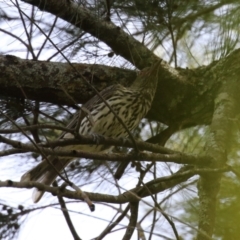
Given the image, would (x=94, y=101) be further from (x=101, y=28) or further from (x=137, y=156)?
(x=137, y=156)

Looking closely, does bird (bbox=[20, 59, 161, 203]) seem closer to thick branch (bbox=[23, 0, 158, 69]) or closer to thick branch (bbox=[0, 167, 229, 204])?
thick branch (bbox=[23, 0, 158, 69])

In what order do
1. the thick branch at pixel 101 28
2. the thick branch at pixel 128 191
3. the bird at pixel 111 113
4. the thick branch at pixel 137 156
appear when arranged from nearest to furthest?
1. the thick branch at pixel 128 191
2. the thick branch at pixel 137 156
3. the thick branch at pixel 101 28
4. the bird at pixel 111 113

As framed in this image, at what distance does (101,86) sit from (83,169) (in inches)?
18.2

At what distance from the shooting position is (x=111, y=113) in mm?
3334

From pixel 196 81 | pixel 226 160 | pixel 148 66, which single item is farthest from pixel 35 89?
pixel 226 160

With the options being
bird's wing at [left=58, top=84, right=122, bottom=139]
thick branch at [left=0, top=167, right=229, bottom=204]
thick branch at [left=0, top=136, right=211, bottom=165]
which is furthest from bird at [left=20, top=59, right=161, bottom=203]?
thick branch at [left=0, top=136, right=211, bottom=165]

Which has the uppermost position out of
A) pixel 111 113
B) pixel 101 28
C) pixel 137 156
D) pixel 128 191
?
pixel 101 28

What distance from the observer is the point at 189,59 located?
145 inches

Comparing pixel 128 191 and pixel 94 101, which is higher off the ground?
pixel 94 101

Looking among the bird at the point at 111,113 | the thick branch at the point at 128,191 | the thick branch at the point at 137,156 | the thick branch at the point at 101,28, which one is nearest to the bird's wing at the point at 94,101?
the bird at the point at 111,113

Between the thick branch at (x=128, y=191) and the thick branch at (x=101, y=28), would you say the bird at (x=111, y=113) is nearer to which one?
the thick branch at (x=101, y=28)

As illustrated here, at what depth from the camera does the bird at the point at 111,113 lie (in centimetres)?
325

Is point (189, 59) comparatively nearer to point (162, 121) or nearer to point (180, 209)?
point (162, 121)

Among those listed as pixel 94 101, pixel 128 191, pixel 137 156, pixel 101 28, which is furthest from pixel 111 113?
pixel 128 191
